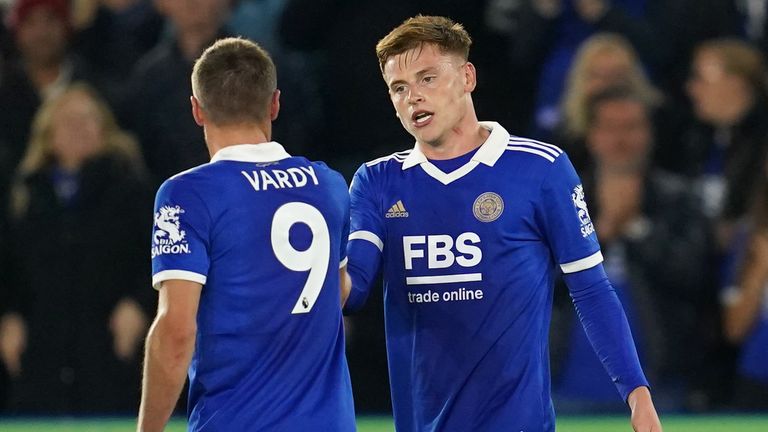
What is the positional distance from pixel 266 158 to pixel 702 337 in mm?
5445

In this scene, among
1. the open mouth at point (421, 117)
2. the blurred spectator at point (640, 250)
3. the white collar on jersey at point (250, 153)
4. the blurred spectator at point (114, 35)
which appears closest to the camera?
the white collar on jersey at point (250, 153)

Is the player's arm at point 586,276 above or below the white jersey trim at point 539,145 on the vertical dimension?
below

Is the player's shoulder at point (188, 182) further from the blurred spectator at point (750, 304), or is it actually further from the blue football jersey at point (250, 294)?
the blurred spectator at point (750, 304)

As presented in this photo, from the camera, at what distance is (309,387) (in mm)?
3451

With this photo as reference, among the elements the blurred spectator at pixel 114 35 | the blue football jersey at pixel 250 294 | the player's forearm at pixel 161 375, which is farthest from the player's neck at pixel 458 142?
the blurred spectator at pixel 114 35

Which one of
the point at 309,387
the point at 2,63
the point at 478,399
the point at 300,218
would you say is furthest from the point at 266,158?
the point at 2,63

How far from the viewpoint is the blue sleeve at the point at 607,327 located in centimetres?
388

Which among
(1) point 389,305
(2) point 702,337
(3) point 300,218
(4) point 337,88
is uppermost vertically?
(4) point 337,88

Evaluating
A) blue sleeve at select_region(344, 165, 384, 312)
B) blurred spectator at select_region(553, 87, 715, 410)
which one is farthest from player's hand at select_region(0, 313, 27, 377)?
blue sleeve at select_region(344, 165, 384, 312)

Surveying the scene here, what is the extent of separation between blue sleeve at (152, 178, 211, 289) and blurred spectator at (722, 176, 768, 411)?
5566 millimetres

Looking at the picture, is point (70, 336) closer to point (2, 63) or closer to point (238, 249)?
point (2, 63)

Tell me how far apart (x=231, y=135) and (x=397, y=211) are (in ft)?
2.40

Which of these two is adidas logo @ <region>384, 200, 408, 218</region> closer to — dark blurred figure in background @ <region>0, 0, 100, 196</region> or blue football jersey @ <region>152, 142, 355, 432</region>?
blue football jersey @ <region>152, 142, 355, 432</region>

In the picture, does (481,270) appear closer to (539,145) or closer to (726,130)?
(539,145)
